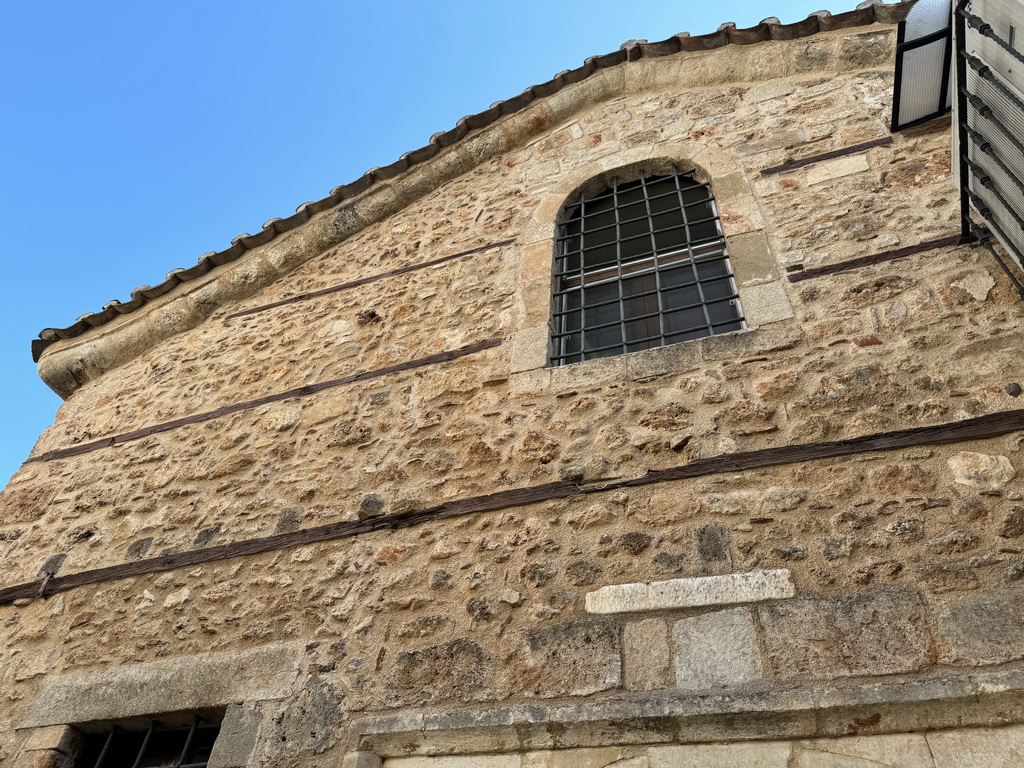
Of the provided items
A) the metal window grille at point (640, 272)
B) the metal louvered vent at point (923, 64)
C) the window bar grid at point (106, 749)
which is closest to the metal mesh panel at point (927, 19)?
the metal louvered vent at point (923, 64)

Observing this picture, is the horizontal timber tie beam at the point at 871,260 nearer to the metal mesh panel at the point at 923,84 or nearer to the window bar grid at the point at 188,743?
the metal mesh panel at the point at 923,84

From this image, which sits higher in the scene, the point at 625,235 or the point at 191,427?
the point at 625,235

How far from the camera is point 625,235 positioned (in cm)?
455

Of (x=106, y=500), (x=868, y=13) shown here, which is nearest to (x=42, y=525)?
(x=106, y=500)

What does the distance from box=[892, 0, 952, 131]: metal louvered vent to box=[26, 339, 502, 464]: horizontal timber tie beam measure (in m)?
2.40

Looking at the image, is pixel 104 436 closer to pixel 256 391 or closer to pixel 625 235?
pixel 256 391

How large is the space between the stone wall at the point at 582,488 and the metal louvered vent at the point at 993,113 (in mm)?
349

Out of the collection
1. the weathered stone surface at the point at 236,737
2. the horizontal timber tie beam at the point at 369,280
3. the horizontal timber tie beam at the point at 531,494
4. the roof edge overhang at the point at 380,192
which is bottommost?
the weathered stone surface at the point at 236,737

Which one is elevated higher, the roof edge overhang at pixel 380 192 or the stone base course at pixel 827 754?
the roof edge overhang at pixel 380 192

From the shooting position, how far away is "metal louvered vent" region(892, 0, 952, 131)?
329cm

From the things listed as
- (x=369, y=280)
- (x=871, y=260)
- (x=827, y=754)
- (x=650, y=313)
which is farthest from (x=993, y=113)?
(x=369, y=280)

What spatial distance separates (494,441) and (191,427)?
200 cm

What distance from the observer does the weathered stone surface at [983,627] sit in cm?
203

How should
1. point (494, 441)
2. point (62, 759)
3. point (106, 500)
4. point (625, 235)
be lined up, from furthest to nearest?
point (625, 235)
point (106, 500)
point (494, 441)
point (62, 759)
